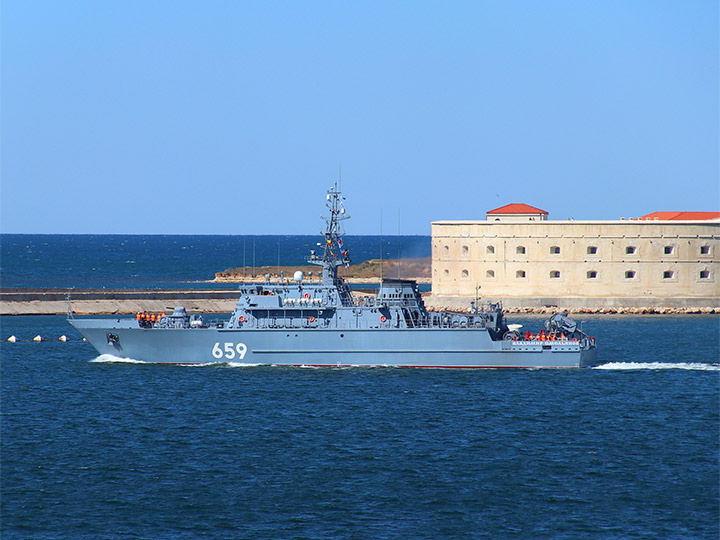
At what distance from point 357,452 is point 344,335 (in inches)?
563

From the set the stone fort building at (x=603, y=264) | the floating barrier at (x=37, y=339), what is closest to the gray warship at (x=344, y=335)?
the floating barrier at (x=37, y=339)

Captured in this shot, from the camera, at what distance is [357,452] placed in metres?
29.9

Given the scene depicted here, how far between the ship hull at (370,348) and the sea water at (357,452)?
0.66 metres

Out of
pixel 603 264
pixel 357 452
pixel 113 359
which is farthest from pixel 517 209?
pixel 357 452

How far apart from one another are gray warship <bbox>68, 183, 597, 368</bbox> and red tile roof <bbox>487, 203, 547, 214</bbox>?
38.7 metres

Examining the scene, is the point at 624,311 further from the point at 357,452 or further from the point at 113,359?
the point at 357,452

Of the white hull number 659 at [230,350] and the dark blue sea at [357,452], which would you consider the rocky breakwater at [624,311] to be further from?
the white hull number 659 at [230,350]

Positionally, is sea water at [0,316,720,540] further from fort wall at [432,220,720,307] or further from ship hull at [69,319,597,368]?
fort wall at [432,220,720,307]

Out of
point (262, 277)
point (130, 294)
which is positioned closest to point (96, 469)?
point (130, 294)

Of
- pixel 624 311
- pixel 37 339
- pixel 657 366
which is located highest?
pixel 624 311

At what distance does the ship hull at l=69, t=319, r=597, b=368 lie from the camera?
43.8 metres

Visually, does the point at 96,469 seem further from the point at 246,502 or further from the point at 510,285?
the point at 510,285

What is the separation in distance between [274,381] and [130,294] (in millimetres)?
40133

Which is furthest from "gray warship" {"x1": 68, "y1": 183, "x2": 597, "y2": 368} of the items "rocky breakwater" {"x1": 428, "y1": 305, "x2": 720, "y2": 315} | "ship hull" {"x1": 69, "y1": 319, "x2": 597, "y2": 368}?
"rocky breakwater" {"x1": 428, "y1": 305, "x2": 720, "y2": 315}
